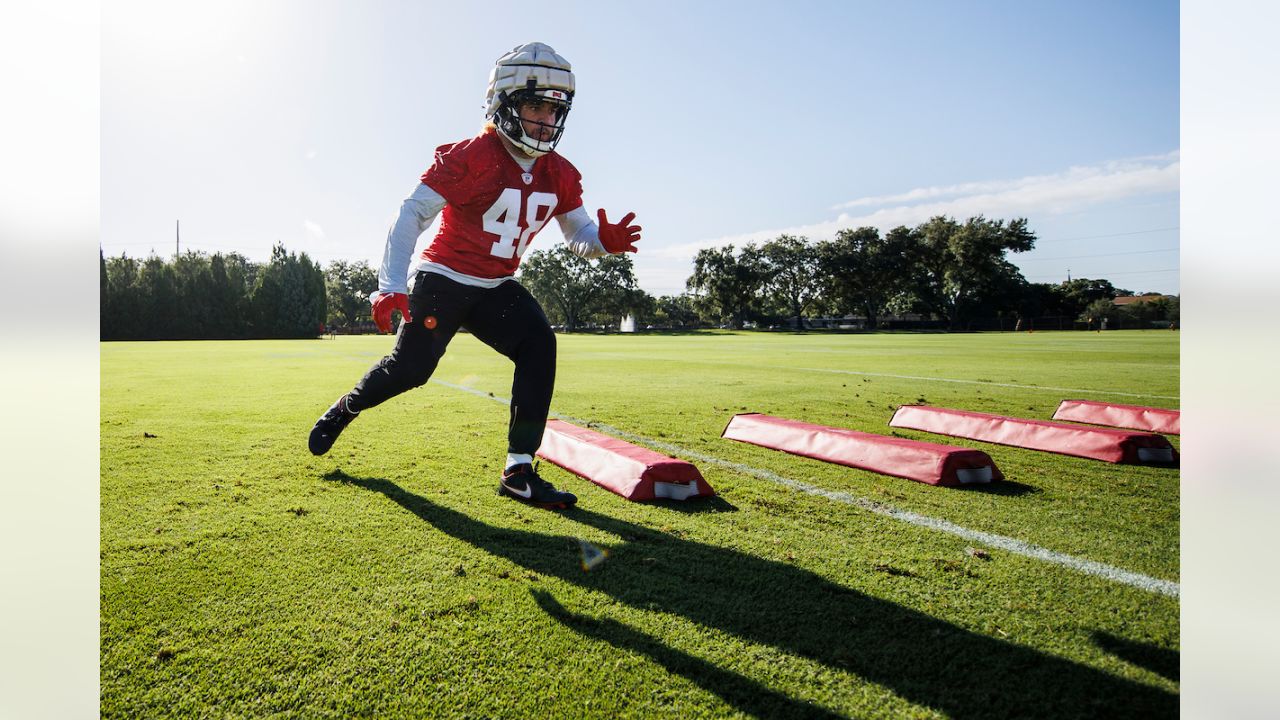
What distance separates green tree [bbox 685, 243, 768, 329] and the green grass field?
86725 mm

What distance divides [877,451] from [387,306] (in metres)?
3.16

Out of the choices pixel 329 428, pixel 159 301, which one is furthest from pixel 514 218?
pixel 159 301

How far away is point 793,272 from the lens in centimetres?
8725

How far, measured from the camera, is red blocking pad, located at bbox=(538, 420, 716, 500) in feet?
11.1

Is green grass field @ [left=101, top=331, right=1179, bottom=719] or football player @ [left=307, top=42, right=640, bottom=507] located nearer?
green grass field @ [left=101, top=331, right=1179, bottom=719]

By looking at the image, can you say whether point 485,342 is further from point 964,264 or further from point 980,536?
point 964,264

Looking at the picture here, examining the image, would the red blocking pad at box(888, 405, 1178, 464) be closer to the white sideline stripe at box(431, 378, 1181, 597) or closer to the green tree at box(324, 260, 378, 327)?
the white sideline stripe at box(431, 378, 1181, 597)

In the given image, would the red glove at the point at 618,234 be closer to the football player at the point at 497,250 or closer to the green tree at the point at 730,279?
the football player at the point at 497,250

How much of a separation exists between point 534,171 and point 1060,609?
11.0ft

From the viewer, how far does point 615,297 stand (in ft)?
307

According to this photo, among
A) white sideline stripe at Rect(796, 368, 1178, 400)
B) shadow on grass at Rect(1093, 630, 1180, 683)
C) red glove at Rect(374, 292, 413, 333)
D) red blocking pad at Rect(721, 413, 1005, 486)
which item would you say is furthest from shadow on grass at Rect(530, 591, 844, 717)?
white sideline stripe at Rect(796, 368, 1178, 400)

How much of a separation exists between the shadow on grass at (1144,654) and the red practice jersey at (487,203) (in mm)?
3289
